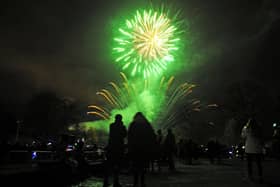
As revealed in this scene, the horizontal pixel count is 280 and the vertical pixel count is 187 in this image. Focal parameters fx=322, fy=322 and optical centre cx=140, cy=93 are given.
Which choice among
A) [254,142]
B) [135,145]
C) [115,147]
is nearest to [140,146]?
[135,145]

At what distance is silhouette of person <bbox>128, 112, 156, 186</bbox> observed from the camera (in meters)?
9.01

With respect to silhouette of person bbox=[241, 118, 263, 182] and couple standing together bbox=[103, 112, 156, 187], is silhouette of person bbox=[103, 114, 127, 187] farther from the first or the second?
silhouette of person bbox=[241, 118, 263, 182]

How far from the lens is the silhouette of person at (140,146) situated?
9008 mm

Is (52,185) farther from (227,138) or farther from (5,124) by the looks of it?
(5,124)

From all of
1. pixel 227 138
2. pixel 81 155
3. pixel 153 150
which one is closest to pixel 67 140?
pixel 81 155

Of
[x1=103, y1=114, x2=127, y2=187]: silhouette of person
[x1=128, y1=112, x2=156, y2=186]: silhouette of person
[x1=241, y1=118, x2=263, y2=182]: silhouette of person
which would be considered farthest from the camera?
[x1=241, y1=118, x2=263, y2=182]: silhouette of person

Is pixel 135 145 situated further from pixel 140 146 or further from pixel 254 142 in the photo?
pixel 254 142

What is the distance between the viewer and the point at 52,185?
10.2m

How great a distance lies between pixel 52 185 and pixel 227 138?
65.5 metres

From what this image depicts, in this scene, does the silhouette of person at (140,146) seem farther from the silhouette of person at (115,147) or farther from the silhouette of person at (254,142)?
the silhouette of person at (254,142)

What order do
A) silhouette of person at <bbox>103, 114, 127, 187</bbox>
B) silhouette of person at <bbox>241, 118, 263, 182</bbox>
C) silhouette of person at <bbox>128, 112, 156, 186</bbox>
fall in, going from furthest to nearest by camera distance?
1. silhouette of person at <bbox>241, 118, 263, 182</bbox>
2. silhouette of person at <bbox>103, 114, 127, 187</bbox>
3. silhouette of person at <bbox>128, 112, 156, 186</bbox>

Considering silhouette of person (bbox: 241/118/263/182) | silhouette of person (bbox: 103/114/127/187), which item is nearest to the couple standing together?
silhouette of person (bbox: 103/114/127/187)

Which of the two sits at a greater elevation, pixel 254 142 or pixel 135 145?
pixel 254 142

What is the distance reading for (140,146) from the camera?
907 cm
